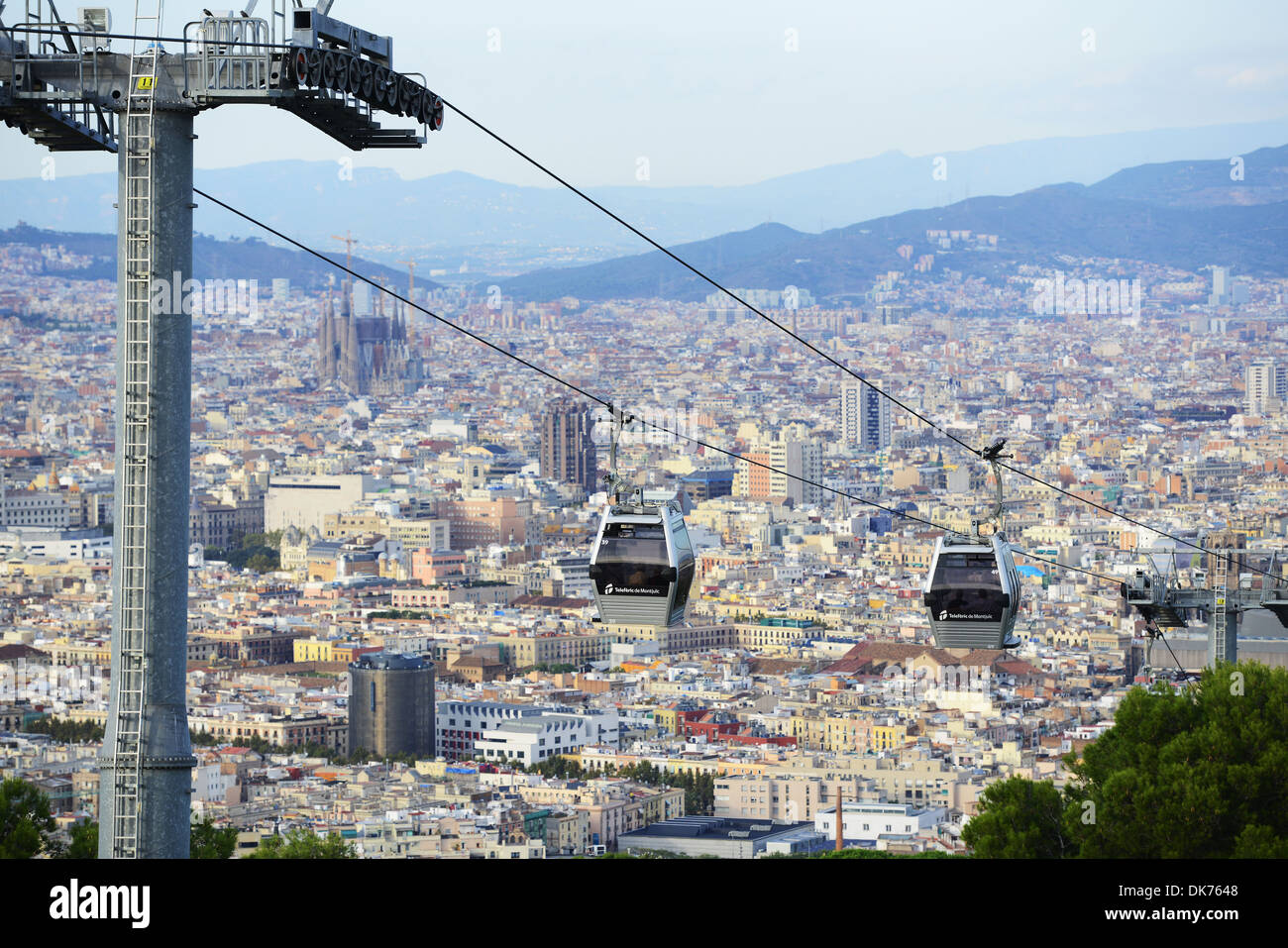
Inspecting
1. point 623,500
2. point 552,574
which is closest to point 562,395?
point 552,574

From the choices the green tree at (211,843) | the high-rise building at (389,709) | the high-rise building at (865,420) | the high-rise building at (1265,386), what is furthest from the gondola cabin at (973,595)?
the high-rise building at (865,420)

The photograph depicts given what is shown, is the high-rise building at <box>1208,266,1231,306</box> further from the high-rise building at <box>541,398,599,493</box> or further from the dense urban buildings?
the high-rise building at <box>541,398,599,493</box>

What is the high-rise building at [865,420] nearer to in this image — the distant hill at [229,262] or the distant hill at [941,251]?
Result: the distant hill at [941,251]

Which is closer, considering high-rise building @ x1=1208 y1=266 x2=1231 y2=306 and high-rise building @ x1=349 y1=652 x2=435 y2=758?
high-rise building @ x1=349 y1=652 x2=435 y2=758

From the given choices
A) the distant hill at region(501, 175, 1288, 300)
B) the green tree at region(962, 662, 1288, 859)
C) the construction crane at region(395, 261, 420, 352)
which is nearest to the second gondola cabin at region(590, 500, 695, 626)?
the green tree at region(962, 662, 1288, 859)

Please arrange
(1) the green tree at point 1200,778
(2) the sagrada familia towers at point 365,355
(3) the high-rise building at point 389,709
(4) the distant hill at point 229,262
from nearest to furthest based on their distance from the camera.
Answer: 1. (1) the green tree at point 1200,778
2. (3) the high-rise building at point 389,709
3. (4) the distant hill at point 229,262
4. (2) the sagrada familia towers at point 365,355
